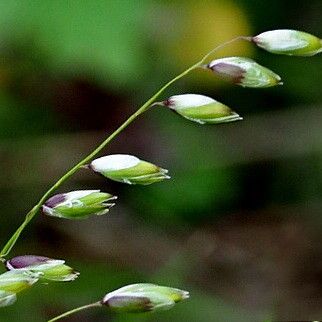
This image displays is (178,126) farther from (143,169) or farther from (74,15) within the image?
(143,169)

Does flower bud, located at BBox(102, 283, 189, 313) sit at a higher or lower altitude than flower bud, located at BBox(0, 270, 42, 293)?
lower

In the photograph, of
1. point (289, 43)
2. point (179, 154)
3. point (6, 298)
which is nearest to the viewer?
point (6, 298)


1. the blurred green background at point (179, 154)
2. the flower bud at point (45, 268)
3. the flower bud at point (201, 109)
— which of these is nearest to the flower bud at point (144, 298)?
the flower bud at point (45, 268)

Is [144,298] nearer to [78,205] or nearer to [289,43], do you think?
[78,205]

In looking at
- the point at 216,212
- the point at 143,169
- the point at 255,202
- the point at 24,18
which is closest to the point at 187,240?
the point at 216,212

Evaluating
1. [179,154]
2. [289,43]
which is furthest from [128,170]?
[179,154]

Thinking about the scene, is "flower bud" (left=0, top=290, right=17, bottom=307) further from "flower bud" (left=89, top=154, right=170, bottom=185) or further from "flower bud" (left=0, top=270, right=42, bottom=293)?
"flower bud" (left=89, top=154, right=170, bottom=185)

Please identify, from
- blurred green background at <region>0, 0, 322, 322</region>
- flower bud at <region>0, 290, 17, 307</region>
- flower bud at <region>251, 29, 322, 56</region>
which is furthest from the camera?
blurred green background at <region>0, 0, 322, 322</region>

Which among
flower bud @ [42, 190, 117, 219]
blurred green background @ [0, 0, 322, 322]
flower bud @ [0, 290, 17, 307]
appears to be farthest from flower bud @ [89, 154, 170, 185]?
blurred green background @ [0, 0, 322, 322]
